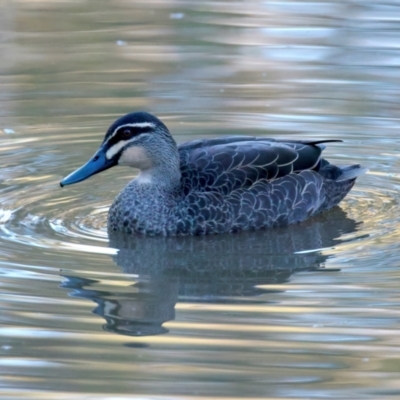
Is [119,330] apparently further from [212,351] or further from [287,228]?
[287,228]

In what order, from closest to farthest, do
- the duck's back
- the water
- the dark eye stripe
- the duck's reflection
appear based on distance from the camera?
the water, the duck's reflection, the dark eye stripe, the duck's back

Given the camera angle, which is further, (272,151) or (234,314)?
(272,151)

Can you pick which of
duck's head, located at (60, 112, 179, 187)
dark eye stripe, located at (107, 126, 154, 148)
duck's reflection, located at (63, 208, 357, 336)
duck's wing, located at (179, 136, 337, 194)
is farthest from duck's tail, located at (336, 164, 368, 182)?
dark eye stripe, located at (107, 126, 154, 148)

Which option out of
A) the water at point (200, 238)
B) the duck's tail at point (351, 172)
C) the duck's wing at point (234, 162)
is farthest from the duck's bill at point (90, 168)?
the duck's tail at point (351, 172)

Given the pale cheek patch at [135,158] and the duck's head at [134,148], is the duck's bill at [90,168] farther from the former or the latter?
the pale cheek patch at [135,158]

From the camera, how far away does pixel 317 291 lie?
832 centimetres

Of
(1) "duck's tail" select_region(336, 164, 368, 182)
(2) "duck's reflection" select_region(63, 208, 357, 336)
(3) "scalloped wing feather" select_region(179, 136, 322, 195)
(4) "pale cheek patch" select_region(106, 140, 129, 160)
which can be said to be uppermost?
(4) "pale cheek patch" select_region(106, 140, 129, 160)

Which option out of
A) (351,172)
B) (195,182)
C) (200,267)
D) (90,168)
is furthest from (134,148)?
(351,172)

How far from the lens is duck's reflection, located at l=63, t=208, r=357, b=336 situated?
8047 mm

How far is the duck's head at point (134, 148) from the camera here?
32.4ft

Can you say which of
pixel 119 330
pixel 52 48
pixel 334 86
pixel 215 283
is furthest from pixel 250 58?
pixel 119 330

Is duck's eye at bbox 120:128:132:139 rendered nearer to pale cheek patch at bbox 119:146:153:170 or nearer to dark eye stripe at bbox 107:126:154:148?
dark eye stripe at bbox 107:126:154:148

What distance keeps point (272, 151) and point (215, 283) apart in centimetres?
214

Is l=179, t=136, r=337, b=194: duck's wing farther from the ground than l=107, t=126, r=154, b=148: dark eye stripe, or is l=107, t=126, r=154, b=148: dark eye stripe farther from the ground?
l=107, t=126, r=154, b=148: dark eye stripe
